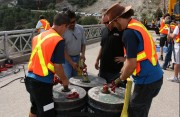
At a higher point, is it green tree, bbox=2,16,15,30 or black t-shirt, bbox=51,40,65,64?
black t-shirt, bbox=51,40,65,64

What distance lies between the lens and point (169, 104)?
16.9ft

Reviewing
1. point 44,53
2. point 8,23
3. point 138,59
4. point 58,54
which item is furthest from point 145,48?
point 8,23

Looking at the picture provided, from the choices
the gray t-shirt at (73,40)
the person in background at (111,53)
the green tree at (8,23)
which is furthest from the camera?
the green tree at (8,23)

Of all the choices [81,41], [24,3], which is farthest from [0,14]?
[81,41]

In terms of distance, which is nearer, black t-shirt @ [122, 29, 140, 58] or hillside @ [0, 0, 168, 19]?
black t-shirt @ [122, 29, 140, 58]

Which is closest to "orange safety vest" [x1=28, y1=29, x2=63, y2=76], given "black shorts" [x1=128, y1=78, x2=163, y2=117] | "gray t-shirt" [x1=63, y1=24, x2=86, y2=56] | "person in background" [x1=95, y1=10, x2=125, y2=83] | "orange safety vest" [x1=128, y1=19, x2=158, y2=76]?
"orange safety vest" [x1=128, y1=19, x2=158, y2=76]

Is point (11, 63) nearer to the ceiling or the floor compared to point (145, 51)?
nearer to the floor

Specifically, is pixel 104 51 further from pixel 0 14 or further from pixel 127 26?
pixel 0 14

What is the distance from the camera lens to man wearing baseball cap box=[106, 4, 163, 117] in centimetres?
247

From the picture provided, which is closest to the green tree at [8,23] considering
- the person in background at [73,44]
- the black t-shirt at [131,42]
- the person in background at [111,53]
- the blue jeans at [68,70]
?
the person in background at [73,44]

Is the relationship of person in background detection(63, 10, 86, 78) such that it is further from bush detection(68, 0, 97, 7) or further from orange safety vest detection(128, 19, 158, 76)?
bush detection(68, 0, 97, 7)

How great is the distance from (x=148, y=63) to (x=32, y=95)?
1.31m

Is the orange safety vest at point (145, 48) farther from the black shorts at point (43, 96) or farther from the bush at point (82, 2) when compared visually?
the bush at point (82, 2)

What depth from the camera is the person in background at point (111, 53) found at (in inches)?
145
